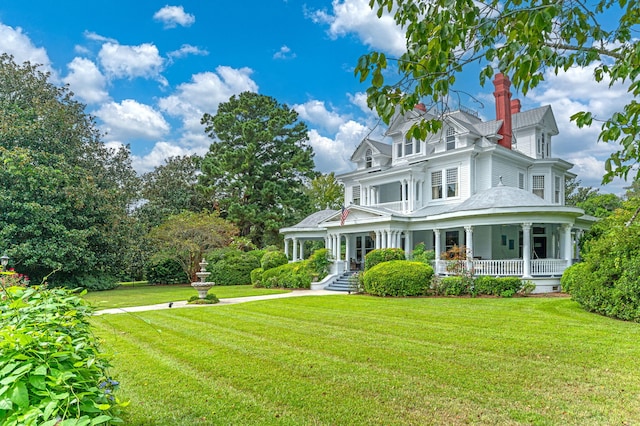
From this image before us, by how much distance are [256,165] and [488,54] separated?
33608 millimetres

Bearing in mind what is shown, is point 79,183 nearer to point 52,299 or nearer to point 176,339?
point 176,339

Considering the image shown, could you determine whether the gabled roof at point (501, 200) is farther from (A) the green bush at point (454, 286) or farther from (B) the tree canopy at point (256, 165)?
(B) the tree canopy at point (256, 165)

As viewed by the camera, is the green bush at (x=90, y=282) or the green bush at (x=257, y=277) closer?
the green bush at (x=90, y=282)

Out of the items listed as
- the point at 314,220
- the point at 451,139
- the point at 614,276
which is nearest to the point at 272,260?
the point at 314,220

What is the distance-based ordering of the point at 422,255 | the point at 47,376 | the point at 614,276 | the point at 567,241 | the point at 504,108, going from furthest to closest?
the point at 504,108 < the point at 422,255 < the point at 567,241 < the point at 614,276 < the point at 47,376

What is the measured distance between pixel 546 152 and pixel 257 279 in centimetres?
1994

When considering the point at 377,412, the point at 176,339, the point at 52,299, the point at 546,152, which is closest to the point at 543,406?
the point at 377,412

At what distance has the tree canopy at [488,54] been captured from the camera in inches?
120

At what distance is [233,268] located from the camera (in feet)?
90.5

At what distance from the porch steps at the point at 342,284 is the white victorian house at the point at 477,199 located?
0.41m

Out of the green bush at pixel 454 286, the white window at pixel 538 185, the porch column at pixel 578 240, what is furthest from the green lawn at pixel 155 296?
the white window at pixel 538 185

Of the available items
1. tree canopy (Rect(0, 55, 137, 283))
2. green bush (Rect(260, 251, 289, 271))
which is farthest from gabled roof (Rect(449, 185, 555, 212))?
tree canopy (Rect(0, 55, 137, 283))

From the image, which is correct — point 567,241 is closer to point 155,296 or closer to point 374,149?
point 374,149

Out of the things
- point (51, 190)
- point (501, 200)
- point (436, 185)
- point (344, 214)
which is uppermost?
point (436, 185)
